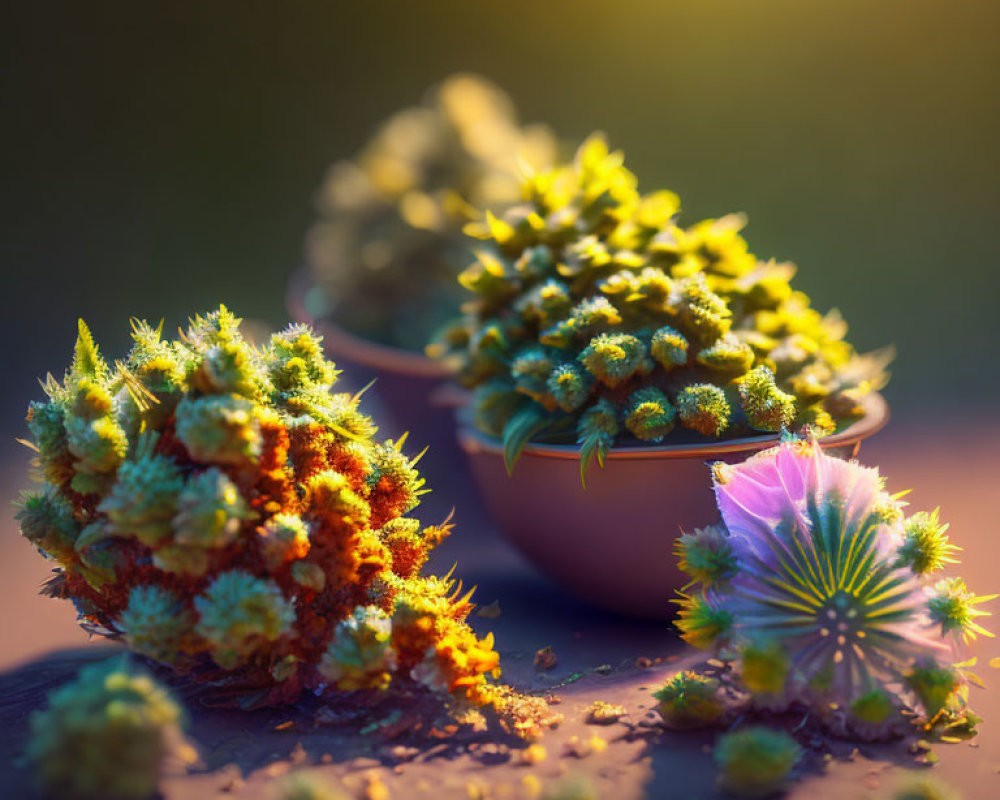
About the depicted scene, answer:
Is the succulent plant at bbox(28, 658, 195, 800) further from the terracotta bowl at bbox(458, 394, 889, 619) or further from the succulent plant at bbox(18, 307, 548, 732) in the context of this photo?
the terracotta bowl at bbox(458, 394, 889, 619)

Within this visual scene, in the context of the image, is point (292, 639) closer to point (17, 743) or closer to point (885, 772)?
point (17, 743)

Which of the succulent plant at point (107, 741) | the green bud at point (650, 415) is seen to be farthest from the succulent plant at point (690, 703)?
the succulent plant at point (107, 741)

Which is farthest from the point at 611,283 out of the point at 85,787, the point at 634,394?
the point at 85,787

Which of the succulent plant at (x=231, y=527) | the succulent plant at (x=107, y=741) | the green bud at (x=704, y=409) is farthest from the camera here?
the green bud at (x=704, y=409)

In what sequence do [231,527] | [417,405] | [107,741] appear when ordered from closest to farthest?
[107,741] → [231,527] → [417,405]

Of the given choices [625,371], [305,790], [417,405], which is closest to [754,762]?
[305,790]

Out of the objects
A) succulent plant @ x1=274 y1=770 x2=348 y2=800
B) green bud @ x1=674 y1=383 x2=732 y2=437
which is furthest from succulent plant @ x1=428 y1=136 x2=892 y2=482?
succulent plant @ x1=274 y1=770 x2=348 y2=800

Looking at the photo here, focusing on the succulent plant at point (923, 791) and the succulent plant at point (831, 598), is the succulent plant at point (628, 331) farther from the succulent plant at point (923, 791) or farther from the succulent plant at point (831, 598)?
the succulent plant at point (923, 791)

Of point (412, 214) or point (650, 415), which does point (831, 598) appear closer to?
point (650, 415)
